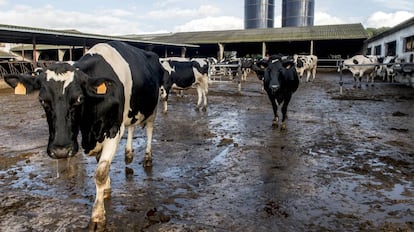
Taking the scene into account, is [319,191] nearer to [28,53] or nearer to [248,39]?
[248,39]

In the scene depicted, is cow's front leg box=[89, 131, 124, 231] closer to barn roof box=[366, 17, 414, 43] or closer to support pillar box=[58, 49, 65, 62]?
barn roof box=[366, 17, 414, 43]

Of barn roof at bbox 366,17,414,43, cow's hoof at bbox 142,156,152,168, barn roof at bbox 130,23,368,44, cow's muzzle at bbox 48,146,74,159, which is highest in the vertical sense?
barn roof at bbox 130,23,368,44

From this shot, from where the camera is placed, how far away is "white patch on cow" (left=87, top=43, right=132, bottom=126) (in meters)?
3.44

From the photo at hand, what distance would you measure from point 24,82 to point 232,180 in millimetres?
2568

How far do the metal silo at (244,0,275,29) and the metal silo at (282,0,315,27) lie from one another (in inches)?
129

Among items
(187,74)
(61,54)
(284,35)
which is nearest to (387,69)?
(187,74)

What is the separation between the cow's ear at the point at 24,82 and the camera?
2.82m

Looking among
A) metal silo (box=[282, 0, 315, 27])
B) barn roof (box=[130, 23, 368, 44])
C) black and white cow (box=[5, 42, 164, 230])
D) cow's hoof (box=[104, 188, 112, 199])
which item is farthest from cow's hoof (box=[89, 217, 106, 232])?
metal silo (box=[282, 0, 315, 27])

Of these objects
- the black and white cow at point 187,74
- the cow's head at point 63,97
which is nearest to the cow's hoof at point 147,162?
the cow's head at point 63,97

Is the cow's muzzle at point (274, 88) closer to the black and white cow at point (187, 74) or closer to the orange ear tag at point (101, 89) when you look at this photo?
the black and white cow at point (187, 74)

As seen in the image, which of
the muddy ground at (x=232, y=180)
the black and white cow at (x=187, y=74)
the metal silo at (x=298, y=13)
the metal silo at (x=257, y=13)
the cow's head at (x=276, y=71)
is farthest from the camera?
the metal silo at (x=257, y=13)

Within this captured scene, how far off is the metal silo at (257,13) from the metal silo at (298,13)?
10.7ft

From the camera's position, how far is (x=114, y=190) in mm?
4012

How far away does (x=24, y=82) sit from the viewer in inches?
113
